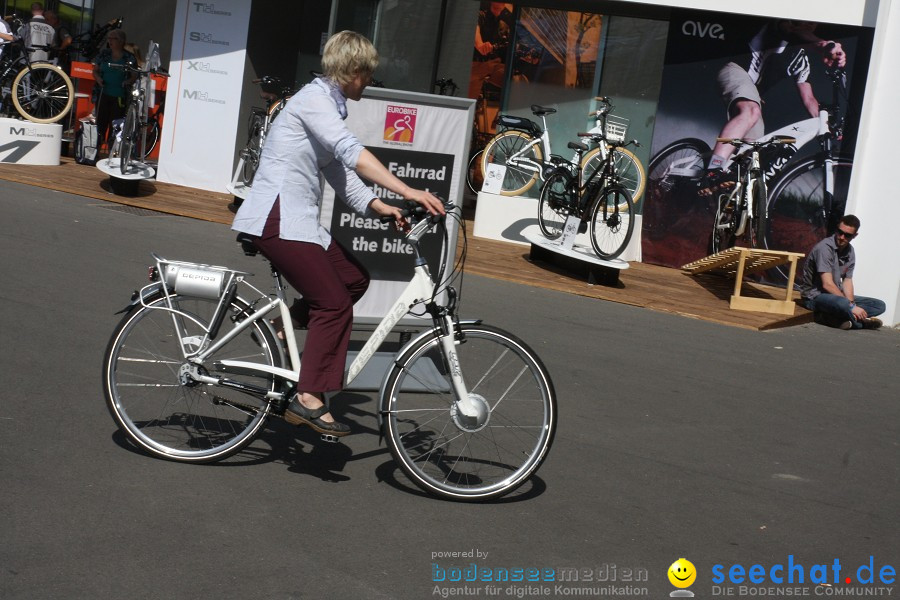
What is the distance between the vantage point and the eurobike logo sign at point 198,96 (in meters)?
15.9

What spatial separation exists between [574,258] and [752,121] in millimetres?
3510

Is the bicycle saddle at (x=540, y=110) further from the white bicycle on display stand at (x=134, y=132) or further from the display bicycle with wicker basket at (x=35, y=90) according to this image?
the display bicycle with wicker basket at (x=35, y=90)

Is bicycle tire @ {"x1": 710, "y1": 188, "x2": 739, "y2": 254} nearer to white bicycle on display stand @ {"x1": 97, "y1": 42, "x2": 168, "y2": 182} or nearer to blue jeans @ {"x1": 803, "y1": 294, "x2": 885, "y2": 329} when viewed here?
blue jeans @ {"x1": 803, "y1": 294, "x2": 885, "y2": 329}

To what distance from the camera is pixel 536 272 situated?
1262 centimetres

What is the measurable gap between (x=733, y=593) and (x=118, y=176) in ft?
37.6

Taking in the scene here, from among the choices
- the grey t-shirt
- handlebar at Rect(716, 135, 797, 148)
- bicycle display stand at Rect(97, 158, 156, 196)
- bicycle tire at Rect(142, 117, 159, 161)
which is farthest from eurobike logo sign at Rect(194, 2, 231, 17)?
the grey t-shirt

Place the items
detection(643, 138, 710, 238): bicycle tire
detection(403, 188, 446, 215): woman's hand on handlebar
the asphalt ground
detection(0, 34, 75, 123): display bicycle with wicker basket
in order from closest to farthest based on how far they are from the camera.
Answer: the asphalt ground
detection(403, 188, 446, 215): woman's hand on handlebar
detection(643, 138, 710, 238): bicycle tire
detection(0, 34, 75, 123): display bicycle with wicker basket

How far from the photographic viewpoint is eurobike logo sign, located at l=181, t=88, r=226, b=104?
15.9 meters

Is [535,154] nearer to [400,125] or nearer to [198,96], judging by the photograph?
[198,96]

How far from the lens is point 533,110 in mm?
15305

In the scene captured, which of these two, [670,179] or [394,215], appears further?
[670,179]

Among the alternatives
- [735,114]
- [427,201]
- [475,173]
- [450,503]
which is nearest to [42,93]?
[475,173]

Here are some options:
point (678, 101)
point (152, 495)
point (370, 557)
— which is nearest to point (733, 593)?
point (370, 557)

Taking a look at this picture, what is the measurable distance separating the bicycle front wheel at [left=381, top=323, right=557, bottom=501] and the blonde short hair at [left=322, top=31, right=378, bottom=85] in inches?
47.3
